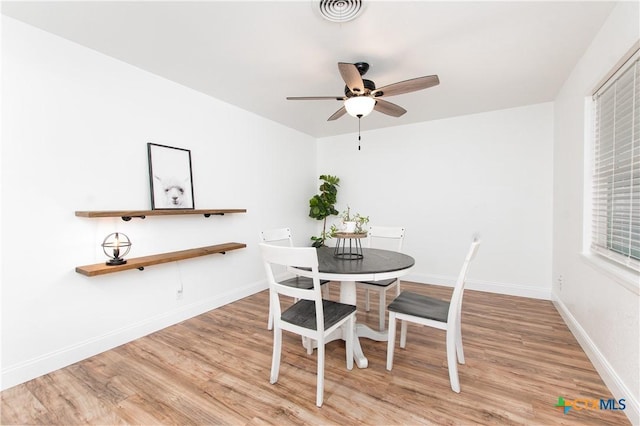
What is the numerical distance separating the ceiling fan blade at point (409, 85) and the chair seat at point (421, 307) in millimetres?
1657

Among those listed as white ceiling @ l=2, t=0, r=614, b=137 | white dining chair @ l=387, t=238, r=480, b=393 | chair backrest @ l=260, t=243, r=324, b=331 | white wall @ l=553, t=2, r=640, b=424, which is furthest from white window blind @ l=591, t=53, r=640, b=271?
chair backrest @ l=260, t=243, r=324, b=331

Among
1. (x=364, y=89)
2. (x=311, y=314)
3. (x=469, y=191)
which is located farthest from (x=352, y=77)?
(x=469, y=191)

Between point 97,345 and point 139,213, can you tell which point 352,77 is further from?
point 97,345

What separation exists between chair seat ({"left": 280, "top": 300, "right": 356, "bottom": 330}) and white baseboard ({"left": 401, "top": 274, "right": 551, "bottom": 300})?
265 cm

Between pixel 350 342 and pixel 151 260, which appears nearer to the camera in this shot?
pixel 350 342

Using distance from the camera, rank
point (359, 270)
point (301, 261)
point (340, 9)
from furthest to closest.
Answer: point (359, 270), point (340, 9), point (301, 261)

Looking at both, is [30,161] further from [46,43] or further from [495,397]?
[495,397]

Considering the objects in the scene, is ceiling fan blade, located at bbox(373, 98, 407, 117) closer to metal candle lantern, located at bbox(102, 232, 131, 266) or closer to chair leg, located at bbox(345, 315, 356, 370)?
chair leg, located at bbox(345, 315, 356, 370)

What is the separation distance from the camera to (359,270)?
1.90m

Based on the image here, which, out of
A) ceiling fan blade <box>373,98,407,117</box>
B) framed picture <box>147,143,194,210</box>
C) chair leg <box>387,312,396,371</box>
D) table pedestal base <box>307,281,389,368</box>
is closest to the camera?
chair leg <box>387,312,396,371</box>

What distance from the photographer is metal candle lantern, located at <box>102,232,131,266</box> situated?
2.31 metres

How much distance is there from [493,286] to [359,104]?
127 inches

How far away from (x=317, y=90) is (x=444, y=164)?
2270mm

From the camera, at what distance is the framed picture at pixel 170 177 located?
2689 mm
